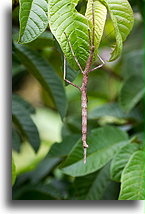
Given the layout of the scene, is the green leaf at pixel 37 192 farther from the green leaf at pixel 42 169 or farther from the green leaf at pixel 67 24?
the green leaf at pixel 67 24

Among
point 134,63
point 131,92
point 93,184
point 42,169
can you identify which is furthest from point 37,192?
point 134,63

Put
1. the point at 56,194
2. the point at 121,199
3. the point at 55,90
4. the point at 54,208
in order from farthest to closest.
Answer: the point at 56,194 → the point at 55,90 → the point at 54,208 → the point at 121,199

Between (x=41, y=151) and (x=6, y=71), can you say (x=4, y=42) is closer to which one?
(x=6, y=71)

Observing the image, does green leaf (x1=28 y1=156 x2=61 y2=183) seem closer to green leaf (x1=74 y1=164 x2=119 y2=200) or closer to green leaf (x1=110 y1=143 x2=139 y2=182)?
green leaf (x1=74 y1=164 x2=119 y2=200)

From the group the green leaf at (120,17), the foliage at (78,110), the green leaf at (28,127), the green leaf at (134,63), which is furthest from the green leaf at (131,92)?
the green leaf at (120,17)

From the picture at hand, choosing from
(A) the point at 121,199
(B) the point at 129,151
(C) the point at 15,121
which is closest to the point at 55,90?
(C) the point at 15,121
